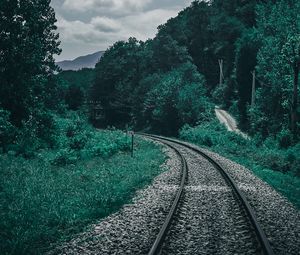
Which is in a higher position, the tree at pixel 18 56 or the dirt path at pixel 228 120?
the tree at pixel 18 56

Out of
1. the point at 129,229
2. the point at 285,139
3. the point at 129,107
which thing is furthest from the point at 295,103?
the point at 129,107

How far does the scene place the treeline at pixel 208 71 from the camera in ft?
92.2

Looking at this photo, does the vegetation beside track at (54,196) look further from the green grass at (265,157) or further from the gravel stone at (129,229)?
the green grass at (265,157)

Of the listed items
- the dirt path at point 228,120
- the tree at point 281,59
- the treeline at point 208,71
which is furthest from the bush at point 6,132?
the dirt path at point 228,120

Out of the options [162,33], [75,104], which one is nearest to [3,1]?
[162,33]

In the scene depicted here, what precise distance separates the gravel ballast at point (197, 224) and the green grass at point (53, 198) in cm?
55

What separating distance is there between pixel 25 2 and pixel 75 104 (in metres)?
55.7

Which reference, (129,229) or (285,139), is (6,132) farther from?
(285,139)

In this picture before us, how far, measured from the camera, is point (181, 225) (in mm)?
8445

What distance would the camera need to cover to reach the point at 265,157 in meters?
22.2

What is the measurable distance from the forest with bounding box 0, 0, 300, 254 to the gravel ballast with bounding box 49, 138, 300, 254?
760 millimetres

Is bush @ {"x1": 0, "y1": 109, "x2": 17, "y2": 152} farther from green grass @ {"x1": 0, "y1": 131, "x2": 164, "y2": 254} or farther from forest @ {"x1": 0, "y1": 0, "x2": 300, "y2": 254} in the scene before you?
green grass @ {"x1": 0, "y1": 131, "x2": 164, "y2": 254}

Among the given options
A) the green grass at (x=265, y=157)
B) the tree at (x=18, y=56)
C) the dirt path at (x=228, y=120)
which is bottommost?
the green grass at (x=265, y=157)

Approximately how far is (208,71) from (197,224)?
71073mm
